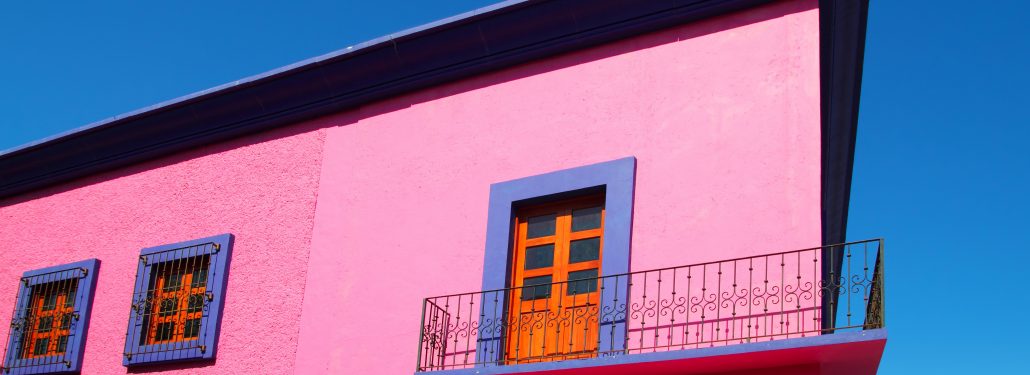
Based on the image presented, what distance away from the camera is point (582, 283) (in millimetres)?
10188

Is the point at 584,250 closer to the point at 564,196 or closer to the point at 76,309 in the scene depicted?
the point at 564,196

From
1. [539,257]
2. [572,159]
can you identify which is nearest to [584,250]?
[539,257]

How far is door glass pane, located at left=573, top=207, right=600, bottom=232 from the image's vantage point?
1041 centimetres

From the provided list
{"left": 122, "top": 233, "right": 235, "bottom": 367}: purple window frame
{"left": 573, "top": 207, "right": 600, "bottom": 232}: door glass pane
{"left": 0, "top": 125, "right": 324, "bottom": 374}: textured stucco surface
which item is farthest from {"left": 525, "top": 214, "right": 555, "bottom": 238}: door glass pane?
{"left": 122, "top": 233, "right": 235, "bottom": 367}: purple window frame

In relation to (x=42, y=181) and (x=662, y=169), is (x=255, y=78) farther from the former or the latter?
(x=662, y=169)

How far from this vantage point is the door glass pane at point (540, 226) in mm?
10641

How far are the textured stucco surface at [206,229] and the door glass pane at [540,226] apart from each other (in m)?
2.30

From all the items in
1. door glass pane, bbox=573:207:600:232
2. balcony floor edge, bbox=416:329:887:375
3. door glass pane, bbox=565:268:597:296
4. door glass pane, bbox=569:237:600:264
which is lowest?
balcony floor edge, bbox=416:329:887:375

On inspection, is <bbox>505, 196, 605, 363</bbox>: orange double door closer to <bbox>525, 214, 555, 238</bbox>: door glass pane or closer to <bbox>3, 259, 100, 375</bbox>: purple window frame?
<bbox>525, 214, 555, 238</bbox>: door glass pane

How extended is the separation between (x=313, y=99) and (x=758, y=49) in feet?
14.8

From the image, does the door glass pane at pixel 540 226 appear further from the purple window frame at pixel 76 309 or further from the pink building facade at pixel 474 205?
the purple window frame at pixel 76 309

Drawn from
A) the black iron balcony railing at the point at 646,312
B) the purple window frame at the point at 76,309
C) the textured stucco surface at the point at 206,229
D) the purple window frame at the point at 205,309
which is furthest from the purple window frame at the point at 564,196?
the purple window frame at the point at 76,309

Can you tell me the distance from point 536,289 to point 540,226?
60 centimetres

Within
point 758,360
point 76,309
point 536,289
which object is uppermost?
point 76,309
